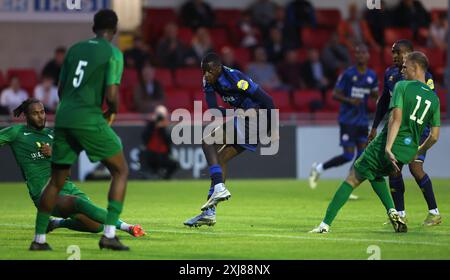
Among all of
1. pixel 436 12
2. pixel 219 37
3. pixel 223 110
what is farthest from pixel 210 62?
pixel 436 12

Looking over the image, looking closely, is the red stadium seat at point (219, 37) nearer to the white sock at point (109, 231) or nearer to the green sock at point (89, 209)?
the green sock at point (89, 209)

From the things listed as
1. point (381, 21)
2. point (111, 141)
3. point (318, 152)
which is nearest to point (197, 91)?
point (318, 152)

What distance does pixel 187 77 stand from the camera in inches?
928

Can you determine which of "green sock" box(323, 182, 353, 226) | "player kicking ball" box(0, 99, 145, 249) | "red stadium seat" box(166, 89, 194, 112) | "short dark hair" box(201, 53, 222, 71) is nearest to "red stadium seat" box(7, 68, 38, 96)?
"red stadium seat" box(166, 89, 194, 112)

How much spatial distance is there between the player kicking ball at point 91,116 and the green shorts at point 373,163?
107 inches

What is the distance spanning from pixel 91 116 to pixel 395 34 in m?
17.1

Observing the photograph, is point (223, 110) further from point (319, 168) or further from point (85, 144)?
point (319, 168)

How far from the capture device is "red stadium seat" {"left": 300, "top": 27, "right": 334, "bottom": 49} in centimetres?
2533

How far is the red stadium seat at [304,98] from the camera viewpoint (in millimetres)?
23266

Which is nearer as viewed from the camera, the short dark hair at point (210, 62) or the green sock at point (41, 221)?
the green sock at point (41, 221)

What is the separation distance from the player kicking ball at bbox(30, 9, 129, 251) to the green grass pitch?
449 mm

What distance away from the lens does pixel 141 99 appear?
72.2 ft

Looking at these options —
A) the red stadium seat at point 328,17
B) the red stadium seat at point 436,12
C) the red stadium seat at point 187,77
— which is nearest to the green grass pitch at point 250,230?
the red stadium seat at point 187,77
